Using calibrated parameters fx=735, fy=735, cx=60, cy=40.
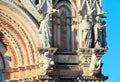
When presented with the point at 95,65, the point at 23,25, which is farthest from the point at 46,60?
the point at 95,65

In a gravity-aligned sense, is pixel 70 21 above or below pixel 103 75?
above

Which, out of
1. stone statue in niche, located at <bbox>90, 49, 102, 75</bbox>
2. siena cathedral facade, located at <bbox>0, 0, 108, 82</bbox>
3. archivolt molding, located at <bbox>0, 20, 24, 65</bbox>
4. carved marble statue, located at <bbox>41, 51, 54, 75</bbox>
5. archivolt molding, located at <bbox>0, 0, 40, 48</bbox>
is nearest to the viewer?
carved marble statue, located at <bbox>41, 51, 54, 75</bbox>

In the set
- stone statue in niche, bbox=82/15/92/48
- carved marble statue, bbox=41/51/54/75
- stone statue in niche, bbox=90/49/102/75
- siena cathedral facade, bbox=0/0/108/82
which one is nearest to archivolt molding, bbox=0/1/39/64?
siena cathedral facade, bbox=0/0/108/82

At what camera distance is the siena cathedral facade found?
24922 millimetres

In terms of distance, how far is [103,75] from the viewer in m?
25.0

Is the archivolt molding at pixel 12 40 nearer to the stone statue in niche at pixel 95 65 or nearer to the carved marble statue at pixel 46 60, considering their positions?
the carved marble statue at pixel 46 60

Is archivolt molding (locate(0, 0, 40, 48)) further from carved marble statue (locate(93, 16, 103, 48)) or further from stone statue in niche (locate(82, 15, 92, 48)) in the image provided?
carved marble statue (locate(93, 16, 103, 48))

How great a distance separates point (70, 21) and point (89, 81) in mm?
2319

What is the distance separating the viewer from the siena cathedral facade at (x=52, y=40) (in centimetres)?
2492

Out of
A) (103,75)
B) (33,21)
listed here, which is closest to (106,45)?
(103,75)

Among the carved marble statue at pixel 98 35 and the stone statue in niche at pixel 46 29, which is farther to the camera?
the carved marble statue at pixel 98 35

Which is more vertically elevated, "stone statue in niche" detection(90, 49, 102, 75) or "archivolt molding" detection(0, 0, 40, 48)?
"archivolt molding" detection(0, 0, 40, 48)

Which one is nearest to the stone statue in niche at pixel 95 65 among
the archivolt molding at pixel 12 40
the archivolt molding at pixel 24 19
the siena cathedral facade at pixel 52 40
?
the siena cathedral facade at pixel 52 40

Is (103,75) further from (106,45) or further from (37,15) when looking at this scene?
(37,15)
